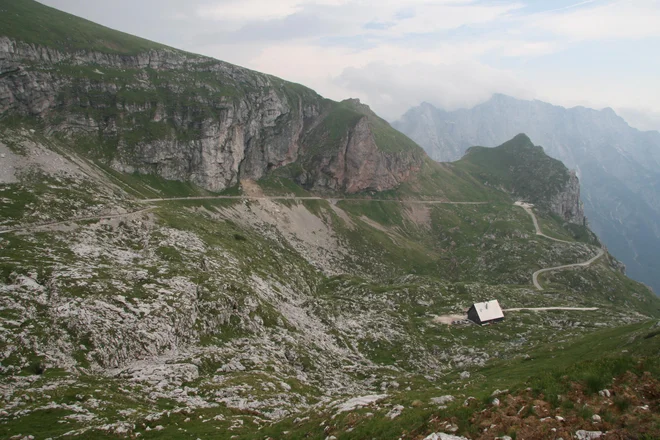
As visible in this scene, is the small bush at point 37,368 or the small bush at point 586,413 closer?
the small bush at point 586,413

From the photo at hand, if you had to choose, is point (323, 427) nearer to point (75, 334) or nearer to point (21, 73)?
point (75, 334)

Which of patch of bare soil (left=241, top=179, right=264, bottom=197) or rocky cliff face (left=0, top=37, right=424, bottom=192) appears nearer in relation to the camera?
rocky cliff face (left=0, top=37, right=424, bottom=192)

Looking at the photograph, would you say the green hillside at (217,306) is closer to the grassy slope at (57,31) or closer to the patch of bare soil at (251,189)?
the grassy slope at (57,31)

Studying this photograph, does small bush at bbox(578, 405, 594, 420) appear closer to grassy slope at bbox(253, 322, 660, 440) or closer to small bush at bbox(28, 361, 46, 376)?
grassy slope at bbox(253, 322, 660, 440)

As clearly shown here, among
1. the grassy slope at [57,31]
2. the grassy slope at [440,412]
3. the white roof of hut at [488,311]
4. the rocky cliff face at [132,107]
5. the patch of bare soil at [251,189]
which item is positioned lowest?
the white roof of hut at [488,311]

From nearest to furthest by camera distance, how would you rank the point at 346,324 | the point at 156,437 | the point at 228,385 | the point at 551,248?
the point at 156,437, the point at 228,385, the point at 346,324, the point at 551,248

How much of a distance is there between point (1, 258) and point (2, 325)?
17.2m

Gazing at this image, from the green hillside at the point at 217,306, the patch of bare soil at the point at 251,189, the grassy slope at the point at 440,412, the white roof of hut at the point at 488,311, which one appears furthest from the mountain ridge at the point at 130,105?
the grassy slope at the point at 440,412

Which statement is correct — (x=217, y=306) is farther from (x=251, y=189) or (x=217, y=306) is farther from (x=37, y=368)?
(x=251, y=189)

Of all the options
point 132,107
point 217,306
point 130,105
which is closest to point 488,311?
point 217,306

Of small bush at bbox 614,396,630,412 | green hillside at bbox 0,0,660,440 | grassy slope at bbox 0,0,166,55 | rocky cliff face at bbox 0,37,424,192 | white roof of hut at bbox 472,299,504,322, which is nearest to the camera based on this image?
small bush at bbox 614,396,630,412

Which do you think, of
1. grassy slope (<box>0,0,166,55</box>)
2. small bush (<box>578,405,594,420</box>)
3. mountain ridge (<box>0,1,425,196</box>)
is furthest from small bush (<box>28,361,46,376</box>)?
grassy slope (<box>0,0,166,55</box>)

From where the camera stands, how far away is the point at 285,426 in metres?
30.4

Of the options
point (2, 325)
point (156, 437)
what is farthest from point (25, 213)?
point (156, 437)
